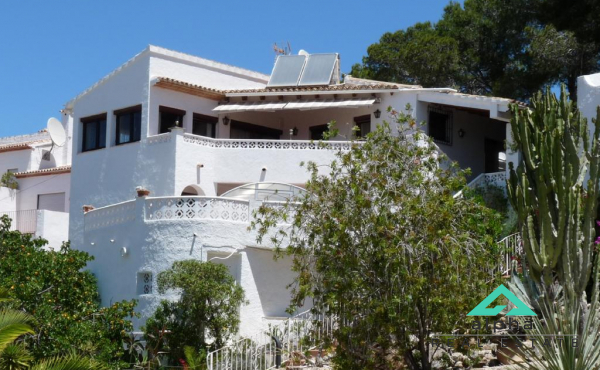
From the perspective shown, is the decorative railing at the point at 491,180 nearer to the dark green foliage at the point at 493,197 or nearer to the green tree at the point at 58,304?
the dark green foliage at the point at 493,197

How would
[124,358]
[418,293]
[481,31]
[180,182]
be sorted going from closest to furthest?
[418,293]
[124,358]
[180,182]
[481,31]

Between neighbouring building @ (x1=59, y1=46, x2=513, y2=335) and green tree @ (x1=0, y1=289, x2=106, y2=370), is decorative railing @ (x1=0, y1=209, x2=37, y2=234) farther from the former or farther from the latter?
green tree @ (x1=0, y1=289, x2=106, y2=370)

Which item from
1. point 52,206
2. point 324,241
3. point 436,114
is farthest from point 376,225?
point 52,206

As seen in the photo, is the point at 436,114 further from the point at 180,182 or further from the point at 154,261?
the point at 154,261

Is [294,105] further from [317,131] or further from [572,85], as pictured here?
[572,85]

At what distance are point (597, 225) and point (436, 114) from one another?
33.5 feet

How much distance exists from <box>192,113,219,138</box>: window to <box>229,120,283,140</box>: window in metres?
0.72

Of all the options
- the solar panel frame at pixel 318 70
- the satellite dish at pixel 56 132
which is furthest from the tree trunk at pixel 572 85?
the satellite dish at pixel 56 132

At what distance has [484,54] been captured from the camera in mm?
42281

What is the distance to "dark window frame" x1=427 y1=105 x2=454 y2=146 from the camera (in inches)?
1284

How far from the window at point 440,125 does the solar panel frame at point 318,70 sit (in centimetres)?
416

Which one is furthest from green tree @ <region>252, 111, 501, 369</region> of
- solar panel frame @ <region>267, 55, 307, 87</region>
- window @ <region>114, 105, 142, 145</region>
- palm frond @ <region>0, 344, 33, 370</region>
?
solar panel frame @ <region>267, 55, 307, 87</region>

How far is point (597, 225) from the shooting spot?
23.8m

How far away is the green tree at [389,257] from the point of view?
55.1ft
